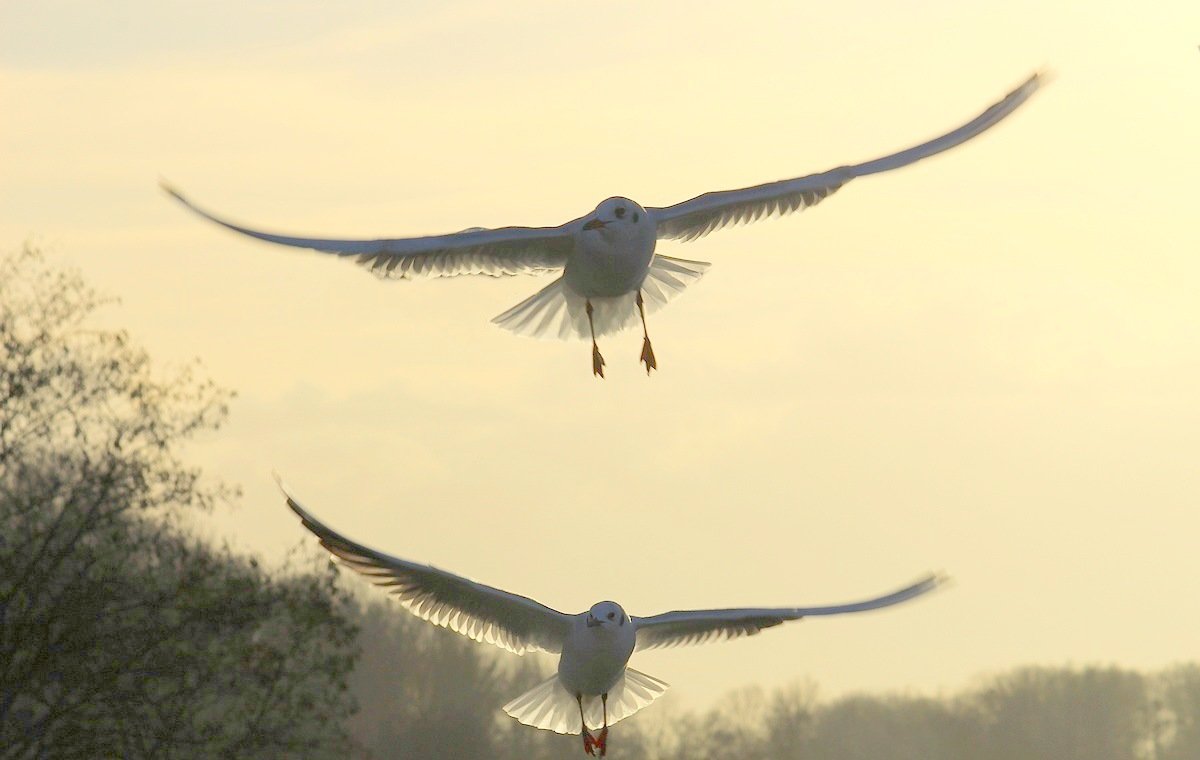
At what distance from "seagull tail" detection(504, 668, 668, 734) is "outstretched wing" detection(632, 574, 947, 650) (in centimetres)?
26

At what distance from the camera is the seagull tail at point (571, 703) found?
1719 cm

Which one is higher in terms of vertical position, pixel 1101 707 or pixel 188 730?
pixel 1101 707

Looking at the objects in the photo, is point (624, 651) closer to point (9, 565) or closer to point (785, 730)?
point (9, 565)

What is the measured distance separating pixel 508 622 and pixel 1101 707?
173ft

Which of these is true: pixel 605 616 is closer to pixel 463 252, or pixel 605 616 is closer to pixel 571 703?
pixel 571 703

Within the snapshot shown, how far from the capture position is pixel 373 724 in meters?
52.6

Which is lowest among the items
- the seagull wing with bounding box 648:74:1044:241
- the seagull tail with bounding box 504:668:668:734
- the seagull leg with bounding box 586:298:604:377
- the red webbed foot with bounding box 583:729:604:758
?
the red webbed foot with bounding box 583:729:604:758

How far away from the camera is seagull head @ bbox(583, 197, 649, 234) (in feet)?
52.0

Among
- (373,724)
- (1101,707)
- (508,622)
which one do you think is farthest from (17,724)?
(1101,707)

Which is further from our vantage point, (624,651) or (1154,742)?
(1154,742)

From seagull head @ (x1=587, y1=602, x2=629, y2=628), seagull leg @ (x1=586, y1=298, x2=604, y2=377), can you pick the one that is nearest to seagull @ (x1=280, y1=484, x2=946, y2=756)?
seagull head @ (x1=587, y1=602, x2=629, y2=628)

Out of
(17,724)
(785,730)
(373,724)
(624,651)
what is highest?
(785,730)

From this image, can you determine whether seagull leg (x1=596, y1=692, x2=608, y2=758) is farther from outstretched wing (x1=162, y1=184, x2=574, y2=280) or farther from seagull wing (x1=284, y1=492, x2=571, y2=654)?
outstretched wing (x1=162, y1=184, x2=574, y2=280)

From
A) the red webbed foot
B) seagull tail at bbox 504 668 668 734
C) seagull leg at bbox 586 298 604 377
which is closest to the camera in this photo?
the red webbed foot
